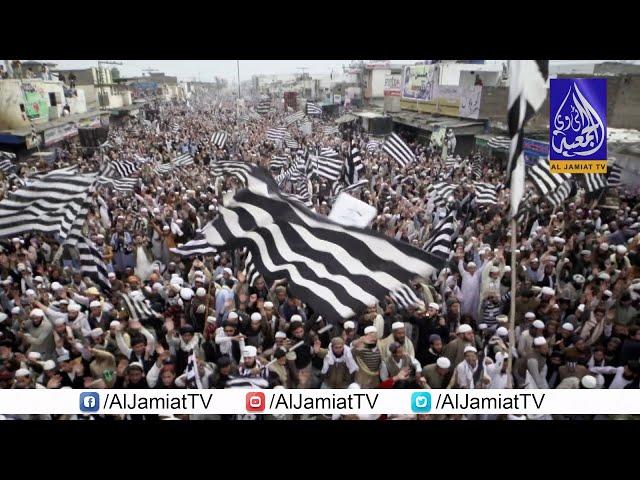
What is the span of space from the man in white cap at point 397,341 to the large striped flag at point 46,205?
3.64 metres

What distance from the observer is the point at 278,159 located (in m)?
7.76

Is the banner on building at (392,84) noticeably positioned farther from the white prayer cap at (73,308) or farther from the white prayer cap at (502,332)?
the white prayer cap at (73,308)

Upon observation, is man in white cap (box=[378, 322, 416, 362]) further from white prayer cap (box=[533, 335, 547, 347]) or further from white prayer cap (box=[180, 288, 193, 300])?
white prayer cap (box=[180, 288, 193, 300])

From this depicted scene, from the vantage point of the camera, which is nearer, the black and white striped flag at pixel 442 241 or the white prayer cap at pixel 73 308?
the white prayer cap at pixel 73 308

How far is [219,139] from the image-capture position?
292 inches

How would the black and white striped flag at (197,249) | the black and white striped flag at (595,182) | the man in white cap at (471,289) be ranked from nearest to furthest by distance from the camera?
the black and white striped flag at (197,249), the man in white cap at (471,289), the black and white striped flag at (595,182)

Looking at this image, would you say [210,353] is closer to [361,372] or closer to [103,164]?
[361,372]

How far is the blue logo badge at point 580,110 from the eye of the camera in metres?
3.91

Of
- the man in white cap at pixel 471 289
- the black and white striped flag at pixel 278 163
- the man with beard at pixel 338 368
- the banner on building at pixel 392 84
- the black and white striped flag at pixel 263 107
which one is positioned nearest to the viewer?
the man with beard at pixel 338 368

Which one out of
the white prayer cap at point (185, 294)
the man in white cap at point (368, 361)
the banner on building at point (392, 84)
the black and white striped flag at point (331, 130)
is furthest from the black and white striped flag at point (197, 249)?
the banner on building at point (392, 84)

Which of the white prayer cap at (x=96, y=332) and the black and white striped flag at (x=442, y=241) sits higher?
the black and white striped flag at (x=442, y=241)

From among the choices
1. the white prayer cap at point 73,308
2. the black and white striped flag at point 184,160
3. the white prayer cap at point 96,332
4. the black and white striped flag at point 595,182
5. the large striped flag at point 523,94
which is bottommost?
the white prayer cap at point 96,332

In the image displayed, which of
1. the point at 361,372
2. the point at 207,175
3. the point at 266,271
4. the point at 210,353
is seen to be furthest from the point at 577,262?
the point at 207,175

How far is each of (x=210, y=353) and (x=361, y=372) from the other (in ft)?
4.31
